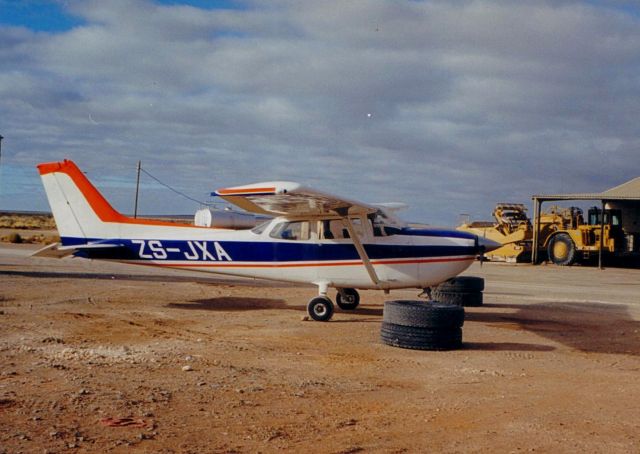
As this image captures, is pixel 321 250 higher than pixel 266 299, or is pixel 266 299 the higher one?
pixel 321 250

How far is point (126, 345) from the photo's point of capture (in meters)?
9.23

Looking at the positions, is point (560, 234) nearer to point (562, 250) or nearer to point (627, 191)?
point (562, 250)

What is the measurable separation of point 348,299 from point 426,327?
5.01m

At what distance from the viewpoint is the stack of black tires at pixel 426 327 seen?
9727 mm

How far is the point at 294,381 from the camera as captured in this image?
7406 millimetres

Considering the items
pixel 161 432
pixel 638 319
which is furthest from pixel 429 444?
pixel 638 319

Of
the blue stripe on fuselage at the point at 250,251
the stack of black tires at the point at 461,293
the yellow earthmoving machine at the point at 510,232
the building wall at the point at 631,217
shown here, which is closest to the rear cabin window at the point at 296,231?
the blue stripe on fuselage at the point at 250,251

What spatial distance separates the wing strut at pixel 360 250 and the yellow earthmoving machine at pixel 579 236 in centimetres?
2233

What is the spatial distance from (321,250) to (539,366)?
5.64m

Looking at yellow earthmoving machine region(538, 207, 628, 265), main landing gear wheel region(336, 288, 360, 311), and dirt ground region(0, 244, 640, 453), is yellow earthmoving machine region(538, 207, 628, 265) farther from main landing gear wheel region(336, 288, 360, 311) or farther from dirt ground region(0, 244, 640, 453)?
main landing gear wheel region(336, 288, 360, 311)

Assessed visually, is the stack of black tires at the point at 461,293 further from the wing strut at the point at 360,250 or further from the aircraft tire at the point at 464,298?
the wing strut at the point at 360,250

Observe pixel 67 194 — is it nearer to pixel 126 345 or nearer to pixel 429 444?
pixel 126 345

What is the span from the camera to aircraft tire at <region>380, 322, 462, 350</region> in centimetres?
974

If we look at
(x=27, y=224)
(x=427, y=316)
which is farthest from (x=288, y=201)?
(x=27, y=224)
